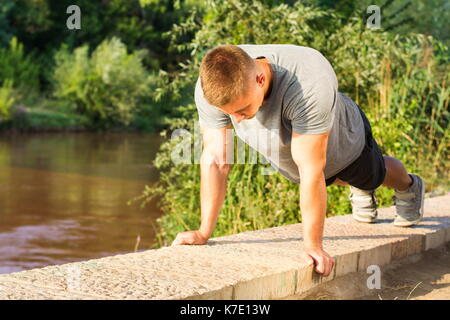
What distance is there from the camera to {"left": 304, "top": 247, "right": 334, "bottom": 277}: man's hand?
339 cm

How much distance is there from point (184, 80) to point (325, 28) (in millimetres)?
1718

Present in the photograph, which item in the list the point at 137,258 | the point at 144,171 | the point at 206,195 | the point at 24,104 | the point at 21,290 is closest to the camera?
the point at 21,290

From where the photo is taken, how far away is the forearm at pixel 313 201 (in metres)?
3.20

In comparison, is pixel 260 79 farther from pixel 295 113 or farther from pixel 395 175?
pixel 395 175

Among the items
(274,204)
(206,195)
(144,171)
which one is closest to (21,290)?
(206,195)

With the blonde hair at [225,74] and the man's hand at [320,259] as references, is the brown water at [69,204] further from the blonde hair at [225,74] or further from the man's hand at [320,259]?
the blonde hair at [225,74]

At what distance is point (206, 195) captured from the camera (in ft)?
11.9

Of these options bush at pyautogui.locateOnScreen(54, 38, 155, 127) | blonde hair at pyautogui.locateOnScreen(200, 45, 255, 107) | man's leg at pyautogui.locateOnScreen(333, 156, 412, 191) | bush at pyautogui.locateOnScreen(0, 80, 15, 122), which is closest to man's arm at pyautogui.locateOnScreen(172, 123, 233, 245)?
blonde hair at pyautogui.locateOnScreen(200, 45, 255, 107)

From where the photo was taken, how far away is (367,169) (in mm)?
3795

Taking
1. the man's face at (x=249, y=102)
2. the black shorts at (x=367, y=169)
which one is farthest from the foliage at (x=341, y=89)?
the man's face at (x=249, y=102)

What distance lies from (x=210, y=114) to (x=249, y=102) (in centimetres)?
53

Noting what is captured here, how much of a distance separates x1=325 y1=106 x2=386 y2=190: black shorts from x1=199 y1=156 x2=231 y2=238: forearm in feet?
2.01

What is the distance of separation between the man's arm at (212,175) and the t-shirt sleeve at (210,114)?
0.04 meters

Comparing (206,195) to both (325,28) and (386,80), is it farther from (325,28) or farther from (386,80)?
(325,28)
